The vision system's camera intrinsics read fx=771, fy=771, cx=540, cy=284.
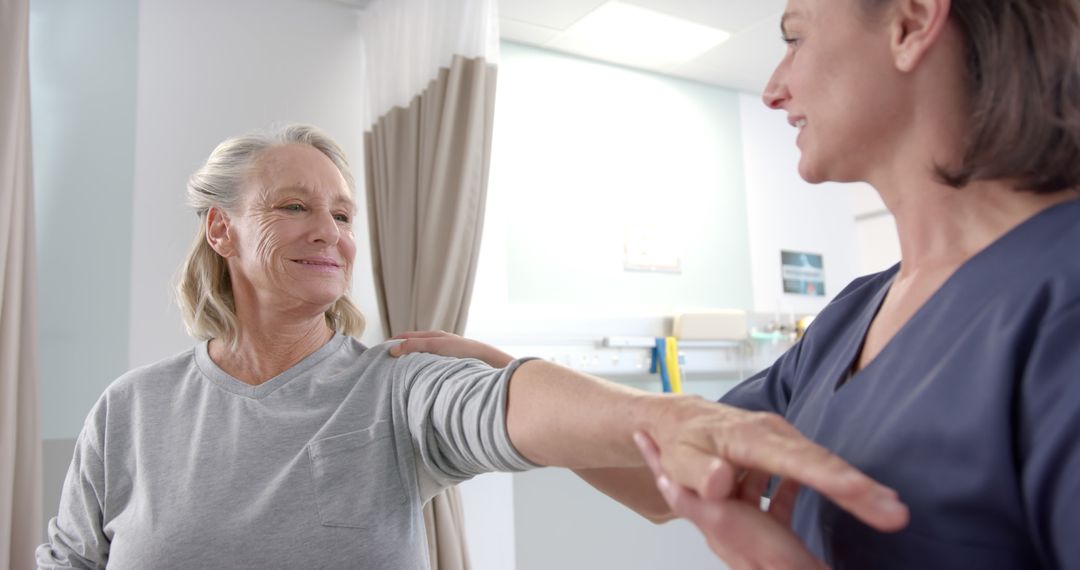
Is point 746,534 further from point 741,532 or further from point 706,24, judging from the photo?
point 706,24

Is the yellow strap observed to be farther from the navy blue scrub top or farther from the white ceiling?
the navy blue scrub top

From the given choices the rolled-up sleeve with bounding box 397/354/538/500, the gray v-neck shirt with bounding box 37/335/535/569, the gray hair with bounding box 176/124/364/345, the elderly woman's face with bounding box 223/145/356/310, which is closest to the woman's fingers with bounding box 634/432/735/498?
the rolled-up sleeve with bounding box 397/354/538/500

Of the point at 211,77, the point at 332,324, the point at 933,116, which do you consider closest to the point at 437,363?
the point at 332,324

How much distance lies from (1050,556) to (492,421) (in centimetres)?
56

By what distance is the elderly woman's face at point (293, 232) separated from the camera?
138cm

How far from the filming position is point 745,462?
56 cm

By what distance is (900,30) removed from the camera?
2.44 ft

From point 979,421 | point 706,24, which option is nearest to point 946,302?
point 979,421

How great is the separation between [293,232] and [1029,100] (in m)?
1.13

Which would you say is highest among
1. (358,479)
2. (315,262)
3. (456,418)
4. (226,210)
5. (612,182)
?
(612,182)

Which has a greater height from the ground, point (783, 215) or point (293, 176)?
point (783, 215)

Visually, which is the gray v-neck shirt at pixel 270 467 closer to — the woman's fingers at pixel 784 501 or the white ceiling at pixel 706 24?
the woman's fingers at pixel 784 501

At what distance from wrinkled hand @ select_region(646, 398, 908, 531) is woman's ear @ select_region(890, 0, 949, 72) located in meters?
0.39

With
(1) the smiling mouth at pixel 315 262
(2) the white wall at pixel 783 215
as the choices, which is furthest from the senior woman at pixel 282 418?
(2) the white wall at pixel 783 215
